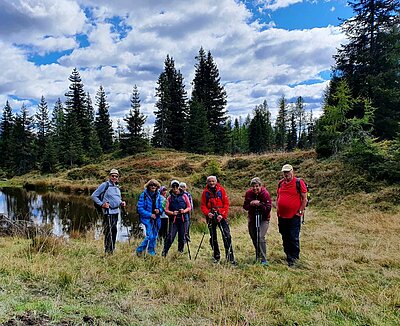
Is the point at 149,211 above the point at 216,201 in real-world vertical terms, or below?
below

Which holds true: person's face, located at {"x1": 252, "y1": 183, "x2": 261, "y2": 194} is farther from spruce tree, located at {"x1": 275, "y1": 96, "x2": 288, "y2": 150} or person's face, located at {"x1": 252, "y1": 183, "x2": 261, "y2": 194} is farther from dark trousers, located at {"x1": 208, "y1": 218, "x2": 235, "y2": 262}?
spruce tree, located at {"x1": 275, "y1": 96, "x2": 288, "y2": 150}

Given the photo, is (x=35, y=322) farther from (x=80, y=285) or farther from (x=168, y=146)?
(x=168, y=146)

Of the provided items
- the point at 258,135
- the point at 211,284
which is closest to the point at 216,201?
the point at 211,284

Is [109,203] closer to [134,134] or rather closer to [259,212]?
[259,212]

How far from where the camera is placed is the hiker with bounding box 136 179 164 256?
6863 millimetres

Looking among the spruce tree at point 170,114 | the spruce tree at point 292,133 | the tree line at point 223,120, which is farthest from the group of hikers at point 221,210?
the spruce tree at point 292,133

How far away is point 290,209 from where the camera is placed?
20.8 feet

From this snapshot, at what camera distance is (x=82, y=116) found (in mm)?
53625

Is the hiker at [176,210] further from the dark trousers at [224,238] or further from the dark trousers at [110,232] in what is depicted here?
the dark trousers at [110,232]

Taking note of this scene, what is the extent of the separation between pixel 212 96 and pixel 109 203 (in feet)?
131

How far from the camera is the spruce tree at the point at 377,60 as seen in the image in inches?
824

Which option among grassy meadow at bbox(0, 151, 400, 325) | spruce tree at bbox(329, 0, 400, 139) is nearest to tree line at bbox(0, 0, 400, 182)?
spruce tree at bbox(329, 0, 400, 139)

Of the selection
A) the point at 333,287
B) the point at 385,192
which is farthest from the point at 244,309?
the point at 385,192

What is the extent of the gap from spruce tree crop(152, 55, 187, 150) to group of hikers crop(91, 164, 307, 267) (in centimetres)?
3931
